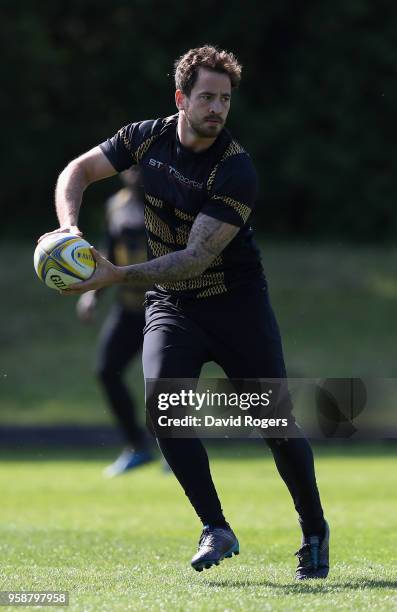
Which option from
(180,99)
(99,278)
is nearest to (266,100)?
(180,99)

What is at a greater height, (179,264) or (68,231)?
(68,231)

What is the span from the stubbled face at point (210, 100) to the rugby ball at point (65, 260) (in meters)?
0.78

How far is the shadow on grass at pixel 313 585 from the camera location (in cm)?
548

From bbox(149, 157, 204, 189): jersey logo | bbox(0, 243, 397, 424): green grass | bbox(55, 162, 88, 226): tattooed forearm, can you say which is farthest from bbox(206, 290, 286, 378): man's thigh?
bbox(0, 243, 397, 424): green grass

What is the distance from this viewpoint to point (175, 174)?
5910 mm

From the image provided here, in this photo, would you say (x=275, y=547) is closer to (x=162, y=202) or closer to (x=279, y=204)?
(x=162, y=202)

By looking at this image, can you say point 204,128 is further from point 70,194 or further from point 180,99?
point 70,194

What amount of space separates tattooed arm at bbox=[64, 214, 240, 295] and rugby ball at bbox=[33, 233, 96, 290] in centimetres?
4

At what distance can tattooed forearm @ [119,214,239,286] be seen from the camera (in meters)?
5.61

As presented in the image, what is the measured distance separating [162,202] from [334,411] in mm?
2484

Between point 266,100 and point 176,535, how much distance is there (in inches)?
1005

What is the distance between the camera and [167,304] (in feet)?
19.9

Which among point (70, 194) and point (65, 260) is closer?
point (65, 260)

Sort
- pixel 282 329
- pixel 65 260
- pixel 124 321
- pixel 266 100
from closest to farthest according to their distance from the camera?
pixel 65 260 < pixel 124 321 < pixel 282 329 < pixel 266 100
